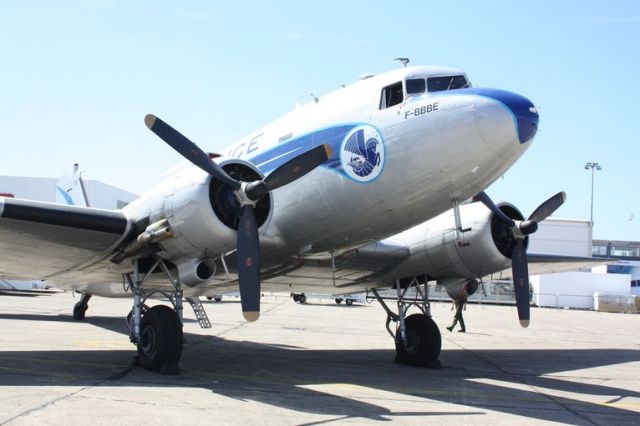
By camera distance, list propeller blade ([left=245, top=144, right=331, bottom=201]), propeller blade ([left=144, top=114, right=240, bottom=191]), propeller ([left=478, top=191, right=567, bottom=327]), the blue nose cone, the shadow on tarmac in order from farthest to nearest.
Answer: propeller ([left=478, top=191, right=567, bottom=327]) → propeller blade ([left=144, top=114, right=240, bottom=191]) → propeller blade ([left=245, top=144, right=331, bottom=201]) → the blue nose cone → the shadow on tarmac

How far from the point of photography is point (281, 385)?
33.0 ft

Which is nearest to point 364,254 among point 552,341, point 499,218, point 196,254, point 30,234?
point 499,218

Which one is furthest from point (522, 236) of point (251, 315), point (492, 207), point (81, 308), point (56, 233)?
point (81, 308)

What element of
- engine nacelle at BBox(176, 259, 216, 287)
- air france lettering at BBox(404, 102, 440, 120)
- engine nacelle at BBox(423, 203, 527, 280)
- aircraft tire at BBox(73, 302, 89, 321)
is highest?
air france lettering at BBox(404, 102, 440, 120)

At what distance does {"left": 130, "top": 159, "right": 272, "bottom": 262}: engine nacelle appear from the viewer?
34.1ft

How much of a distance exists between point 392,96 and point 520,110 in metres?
2.21

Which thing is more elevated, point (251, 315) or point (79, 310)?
point (251, 315)

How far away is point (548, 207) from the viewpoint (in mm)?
13625

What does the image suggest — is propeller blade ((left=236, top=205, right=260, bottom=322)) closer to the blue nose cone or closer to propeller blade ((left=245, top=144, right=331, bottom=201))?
propeller blade ((left=245, top=144, right=331, bottom=201))

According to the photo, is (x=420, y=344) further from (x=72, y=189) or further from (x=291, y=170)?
(x=72, y=189)

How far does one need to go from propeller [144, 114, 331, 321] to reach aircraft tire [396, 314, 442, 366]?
530cm

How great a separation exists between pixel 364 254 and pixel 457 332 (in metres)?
12.7

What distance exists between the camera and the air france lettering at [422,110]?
33.2ft

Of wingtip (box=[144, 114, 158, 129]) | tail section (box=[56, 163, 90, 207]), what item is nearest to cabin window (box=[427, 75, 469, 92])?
wingtip (box=[144, 114, 158, 129])
